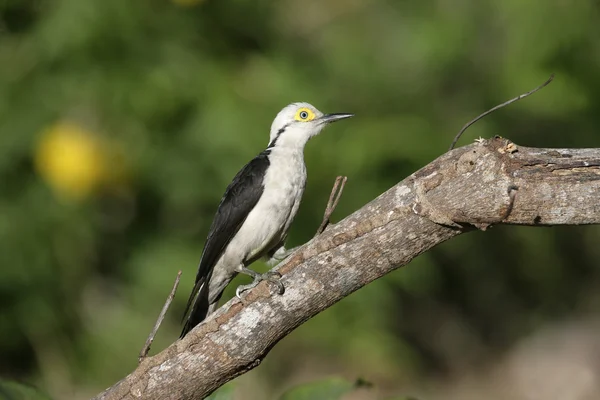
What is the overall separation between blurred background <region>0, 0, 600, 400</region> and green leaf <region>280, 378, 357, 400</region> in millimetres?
2950

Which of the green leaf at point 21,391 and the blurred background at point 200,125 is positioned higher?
the blurred background at point 200,125

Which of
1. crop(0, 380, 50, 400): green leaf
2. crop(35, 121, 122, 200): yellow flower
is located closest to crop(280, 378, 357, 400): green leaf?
crop(0, 380, 50, 400): green leaf

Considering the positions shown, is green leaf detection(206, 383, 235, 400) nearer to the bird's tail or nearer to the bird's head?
the bird's tail

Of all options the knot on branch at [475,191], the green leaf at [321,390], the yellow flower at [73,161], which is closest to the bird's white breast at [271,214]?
the green leaf at [321,390]

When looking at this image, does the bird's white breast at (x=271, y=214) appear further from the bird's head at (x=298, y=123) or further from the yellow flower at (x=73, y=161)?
the yellow flower at (x=73, y=161)

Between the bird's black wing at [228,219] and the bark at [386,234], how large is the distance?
3.79 ft

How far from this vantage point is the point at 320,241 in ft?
10.6

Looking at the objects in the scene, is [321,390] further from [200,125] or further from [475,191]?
[200,125]

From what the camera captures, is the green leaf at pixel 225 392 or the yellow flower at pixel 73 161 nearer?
the green leaf at pixel 225 392

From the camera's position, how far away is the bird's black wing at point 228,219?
4480 mm

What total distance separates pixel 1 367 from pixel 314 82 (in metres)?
3.79

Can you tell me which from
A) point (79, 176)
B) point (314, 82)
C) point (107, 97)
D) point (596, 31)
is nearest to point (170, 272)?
point (79, 176)

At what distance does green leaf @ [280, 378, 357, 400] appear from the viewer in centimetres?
327

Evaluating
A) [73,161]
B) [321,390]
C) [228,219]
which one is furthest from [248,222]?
[73,161]
